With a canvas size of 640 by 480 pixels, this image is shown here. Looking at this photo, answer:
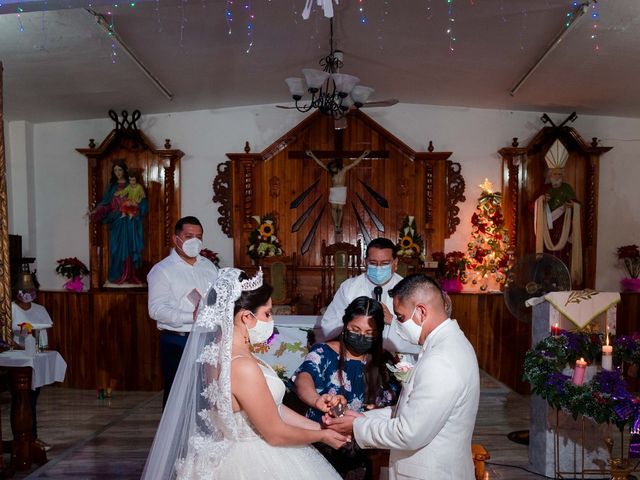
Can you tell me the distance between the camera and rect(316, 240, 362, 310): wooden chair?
7.42 meters

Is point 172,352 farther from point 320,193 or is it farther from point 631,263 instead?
point 631,263

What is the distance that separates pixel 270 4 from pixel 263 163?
11.2ft

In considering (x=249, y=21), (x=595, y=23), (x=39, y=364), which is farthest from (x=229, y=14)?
(x=39, y=364)

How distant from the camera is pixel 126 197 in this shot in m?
7.73

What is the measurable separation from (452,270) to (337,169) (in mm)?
2102

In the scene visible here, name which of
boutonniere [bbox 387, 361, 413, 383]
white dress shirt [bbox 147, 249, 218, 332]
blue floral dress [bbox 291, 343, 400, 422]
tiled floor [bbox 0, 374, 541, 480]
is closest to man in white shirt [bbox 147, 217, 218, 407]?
white dress shirt [bbox 147, 249, 218, 332]

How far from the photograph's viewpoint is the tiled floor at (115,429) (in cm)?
434

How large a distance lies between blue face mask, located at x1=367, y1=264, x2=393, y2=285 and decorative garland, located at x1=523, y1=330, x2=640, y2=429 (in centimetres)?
112

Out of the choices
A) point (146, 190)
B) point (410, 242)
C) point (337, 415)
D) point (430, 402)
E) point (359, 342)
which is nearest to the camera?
point (430, 402)

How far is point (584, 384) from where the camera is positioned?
3.39m

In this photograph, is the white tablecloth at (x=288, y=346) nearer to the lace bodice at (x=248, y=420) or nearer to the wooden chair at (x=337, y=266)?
the wooden chair at (x=337, y=266)

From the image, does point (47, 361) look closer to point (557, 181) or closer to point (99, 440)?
point (99, 440)

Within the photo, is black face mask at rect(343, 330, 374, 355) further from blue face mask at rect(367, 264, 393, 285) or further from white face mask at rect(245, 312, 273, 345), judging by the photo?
blue face mask at rect(367, 264, 393, 285)

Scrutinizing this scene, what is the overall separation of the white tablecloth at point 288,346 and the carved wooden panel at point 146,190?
326cm
